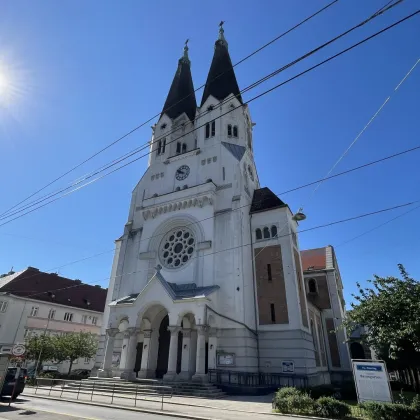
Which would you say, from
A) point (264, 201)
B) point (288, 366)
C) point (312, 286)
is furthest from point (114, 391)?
point (312, 286)

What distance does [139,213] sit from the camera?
33906mm

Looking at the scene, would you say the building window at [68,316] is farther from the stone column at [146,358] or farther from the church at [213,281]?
the stone column at [146,358]

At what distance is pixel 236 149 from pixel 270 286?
51.5ft

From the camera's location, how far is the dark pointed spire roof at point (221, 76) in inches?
1524

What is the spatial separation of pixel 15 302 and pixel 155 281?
25.6 m

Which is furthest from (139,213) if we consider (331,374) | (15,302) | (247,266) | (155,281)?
(331,374)

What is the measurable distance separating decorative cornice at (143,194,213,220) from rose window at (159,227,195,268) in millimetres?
2332

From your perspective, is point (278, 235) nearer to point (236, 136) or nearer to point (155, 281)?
point (155, 281)

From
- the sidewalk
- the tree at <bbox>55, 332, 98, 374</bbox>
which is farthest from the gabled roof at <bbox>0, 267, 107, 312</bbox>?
the sidewalk

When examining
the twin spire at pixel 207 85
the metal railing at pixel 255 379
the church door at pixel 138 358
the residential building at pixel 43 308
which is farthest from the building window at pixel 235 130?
the residential building at pixel 43 308

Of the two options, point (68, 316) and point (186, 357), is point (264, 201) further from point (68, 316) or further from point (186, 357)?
point (68, 316)

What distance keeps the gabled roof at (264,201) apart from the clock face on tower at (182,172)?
8.04 meters

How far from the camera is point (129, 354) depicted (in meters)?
23.0

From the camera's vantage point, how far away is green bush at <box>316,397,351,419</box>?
11047mm
